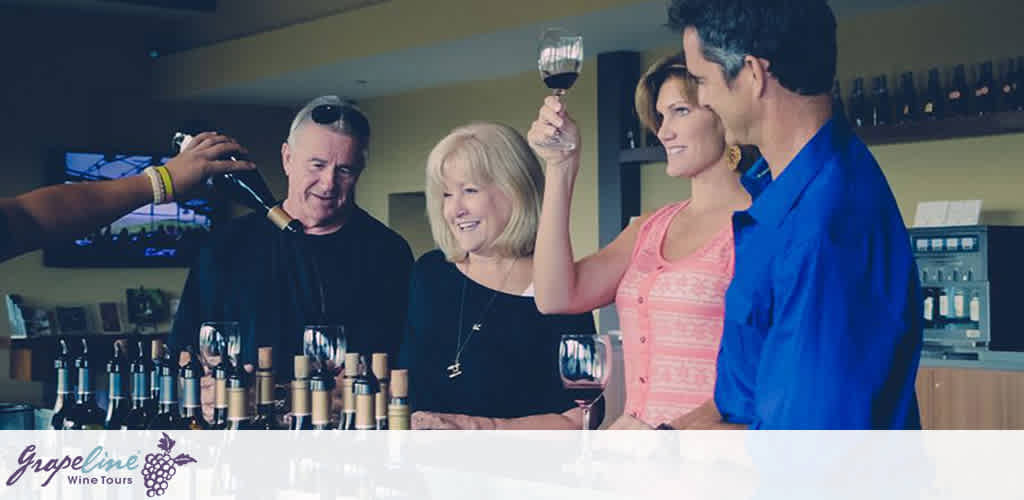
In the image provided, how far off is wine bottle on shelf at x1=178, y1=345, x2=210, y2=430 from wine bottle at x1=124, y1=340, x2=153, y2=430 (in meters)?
0.08

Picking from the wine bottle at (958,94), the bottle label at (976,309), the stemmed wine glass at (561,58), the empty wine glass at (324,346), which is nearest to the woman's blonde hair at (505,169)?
the stemmed wine glass at (561,58)

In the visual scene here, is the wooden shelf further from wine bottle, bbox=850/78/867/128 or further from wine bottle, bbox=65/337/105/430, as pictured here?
wine bottle, bbox=65/337/105/430

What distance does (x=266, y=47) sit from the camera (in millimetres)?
7953

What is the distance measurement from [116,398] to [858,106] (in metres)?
4.28

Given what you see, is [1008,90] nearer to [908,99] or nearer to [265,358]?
[908,99]

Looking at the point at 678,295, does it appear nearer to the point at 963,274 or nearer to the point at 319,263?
the point at 319,263

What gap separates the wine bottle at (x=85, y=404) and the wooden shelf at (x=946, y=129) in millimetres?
3985

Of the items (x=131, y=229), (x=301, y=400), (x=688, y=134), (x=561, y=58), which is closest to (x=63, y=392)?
(x=301, y=400)

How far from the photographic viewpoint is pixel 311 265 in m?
2.64

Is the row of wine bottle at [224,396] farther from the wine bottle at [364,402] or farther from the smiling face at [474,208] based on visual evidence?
the smiling face at [474,208]

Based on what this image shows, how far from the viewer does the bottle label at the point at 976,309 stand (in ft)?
16.0

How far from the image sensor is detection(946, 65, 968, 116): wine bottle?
514cm

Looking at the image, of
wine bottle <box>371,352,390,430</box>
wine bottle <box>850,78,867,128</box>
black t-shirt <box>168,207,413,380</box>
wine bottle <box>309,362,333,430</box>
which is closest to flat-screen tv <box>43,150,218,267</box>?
wine bottle <box>850,78,867,128</box>

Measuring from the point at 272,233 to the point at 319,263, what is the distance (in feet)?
0.56
